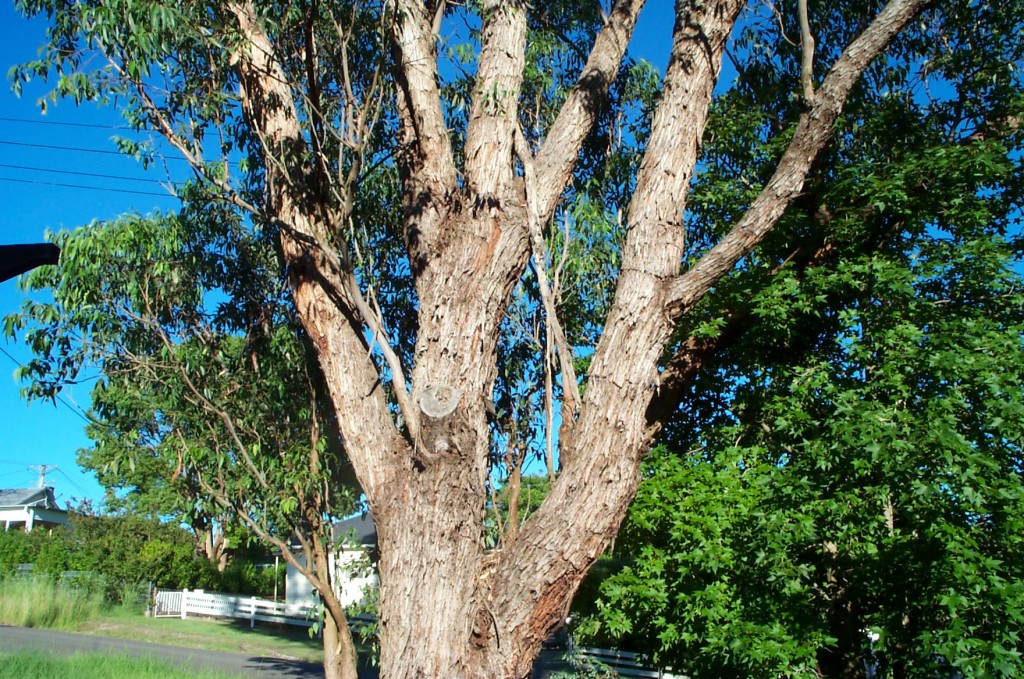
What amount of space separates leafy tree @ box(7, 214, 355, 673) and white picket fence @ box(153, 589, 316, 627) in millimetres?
15320

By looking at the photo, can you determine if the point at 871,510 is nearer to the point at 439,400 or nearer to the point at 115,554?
the point at 439,400

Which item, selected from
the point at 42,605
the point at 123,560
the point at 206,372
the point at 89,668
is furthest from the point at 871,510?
the point at 123,560

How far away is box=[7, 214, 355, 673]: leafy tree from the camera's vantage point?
9.12m

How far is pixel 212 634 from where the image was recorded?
21.6 metres

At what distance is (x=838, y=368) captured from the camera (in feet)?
24.1

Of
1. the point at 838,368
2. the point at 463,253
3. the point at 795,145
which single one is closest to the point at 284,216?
the point at 463,253

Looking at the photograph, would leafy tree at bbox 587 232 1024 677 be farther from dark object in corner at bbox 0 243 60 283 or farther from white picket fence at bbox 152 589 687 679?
white picket fence at bbox 152 589 687 679

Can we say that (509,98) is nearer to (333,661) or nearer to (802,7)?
(802,7)

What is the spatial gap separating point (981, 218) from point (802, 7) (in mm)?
2754

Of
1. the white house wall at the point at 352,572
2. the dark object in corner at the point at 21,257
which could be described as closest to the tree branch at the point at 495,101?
the dark object in corner at the point at 21,257

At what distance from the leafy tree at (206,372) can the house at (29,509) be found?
116ft

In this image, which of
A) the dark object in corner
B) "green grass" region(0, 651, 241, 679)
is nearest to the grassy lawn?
"green grass" region(0, 651, 241, 679)

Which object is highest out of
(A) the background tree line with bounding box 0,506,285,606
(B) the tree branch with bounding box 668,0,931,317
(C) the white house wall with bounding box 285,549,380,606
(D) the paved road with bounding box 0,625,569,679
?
(B) the tree branch with bounding box 668,0,931,317

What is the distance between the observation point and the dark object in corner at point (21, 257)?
3.69 metres
